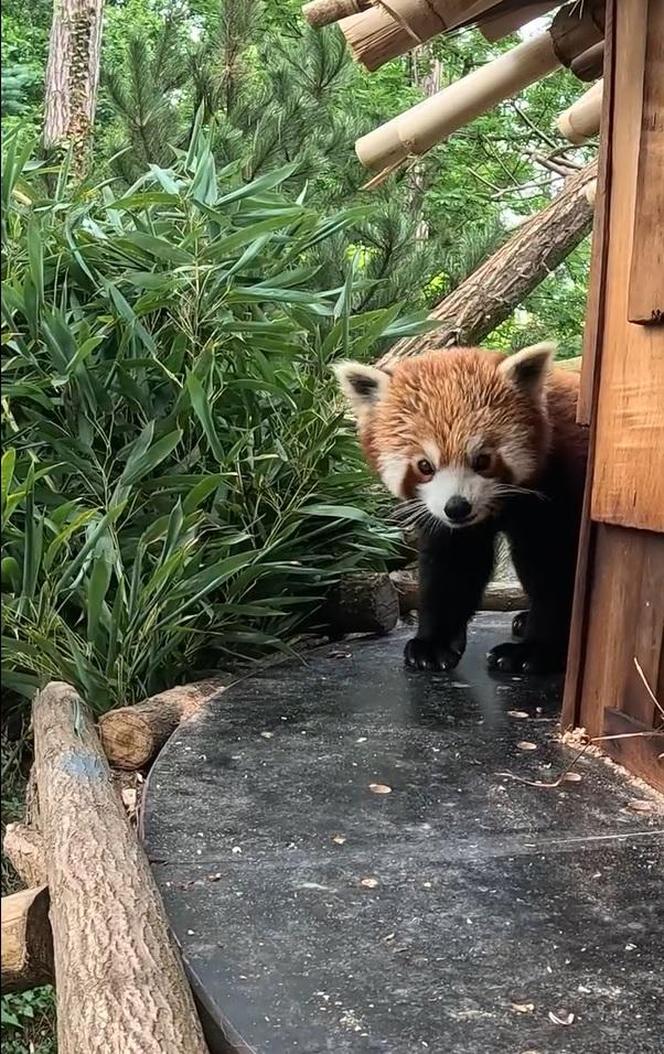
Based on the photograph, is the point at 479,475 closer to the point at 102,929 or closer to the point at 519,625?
the point at 519,625

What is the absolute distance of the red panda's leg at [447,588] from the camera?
235cm

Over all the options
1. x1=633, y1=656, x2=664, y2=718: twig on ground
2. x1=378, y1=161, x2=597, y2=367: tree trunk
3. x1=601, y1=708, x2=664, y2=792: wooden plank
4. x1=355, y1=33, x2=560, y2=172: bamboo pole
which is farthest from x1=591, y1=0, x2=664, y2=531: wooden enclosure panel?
x1=378, y1=161, x2=597, y2=367: tree trunk

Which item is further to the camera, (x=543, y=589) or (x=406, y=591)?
(x=406, y=591)

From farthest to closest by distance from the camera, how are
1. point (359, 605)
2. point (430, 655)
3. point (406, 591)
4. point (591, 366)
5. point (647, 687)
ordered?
point (406, 591) → point (359, 605) → point (430, 655) → point (591, 366) → point (647, 687)

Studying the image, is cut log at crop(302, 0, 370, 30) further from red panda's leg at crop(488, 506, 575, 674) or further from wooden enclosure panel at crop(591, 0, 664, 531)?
red panda's leg at crop(488, 506, 575, 674)

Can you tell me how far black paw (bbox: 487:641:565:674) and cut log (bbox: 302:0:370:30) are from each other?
140cm

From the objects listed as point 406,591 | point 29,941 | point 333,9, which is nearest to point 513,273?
point 406,591

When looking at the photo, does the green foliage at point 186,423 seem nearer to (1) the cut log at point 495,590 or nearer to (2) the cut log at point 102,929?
(2) the cut log at point 102,929

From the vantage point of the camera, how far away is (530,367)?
2242 mm

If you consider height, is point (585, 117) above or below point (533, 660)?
above

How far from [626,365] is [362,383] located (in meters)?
0.80

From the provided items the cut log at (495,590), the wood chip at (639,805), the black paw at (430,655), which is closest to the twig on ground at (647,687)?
the wood chip at (639,805)

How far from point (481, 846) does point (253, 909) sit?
1.19 ft

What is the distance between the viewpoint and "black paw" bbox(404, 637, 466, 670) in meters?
2.37
